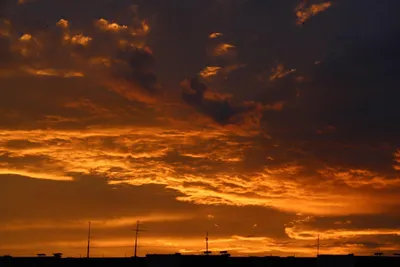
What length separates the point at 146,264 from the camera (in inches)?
5281

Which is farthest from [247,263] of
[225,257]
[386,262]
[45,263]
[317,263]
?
[45,263]

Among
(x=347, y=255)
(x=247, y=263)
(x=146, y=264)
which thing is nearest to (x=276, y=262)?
(x=247, y=263)

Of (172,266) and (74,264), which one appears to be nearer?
(172,266)

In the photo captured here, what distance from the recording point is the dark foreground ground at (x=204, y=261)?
130m

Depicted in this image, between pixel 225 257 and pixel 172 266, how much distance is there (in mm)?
11884

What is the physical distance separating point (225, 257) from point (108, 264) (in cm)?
2248

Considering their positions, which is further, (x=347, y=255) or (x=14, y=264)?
(x=14, y=264)

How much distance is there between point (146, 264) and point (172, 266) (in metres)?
6.96

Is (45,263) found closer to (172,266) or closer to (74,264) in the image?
(74,264)

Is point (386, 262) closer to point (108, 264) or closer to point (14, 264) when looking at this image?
point (108, 264)

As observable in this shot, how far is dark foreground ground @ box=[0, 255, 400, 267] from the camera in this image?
426 feet

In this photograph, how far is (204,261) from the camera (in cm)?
13425

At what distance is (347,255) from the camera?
5098 inches

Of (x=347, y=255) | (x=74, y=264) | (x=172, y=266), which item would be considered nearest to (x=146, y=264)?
(x=172, y=266)
